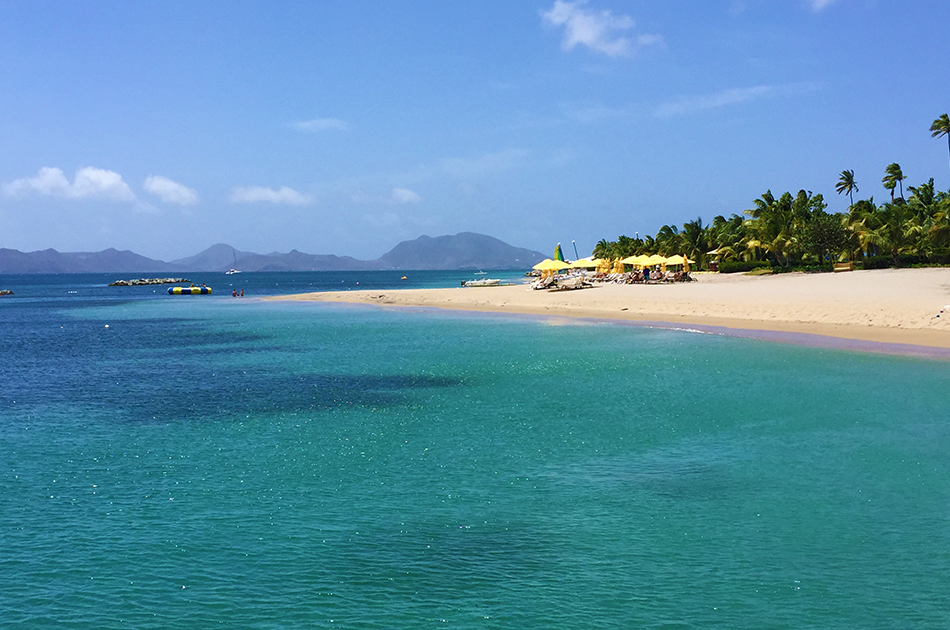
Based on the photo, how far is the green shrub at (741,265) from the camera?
88125mm

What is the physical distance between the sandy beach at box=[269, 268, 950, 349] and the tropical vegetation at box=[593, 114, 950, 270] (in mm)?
5986

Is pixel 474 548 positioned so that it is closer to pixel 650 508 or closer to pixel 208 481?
pixel 650 508

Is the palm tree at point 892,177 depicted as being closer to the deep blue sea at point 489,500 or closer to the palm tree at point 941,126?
the palm tree at point 941,126

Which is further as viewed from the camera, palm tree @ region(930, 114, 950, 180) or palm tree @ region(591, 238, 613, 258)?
palm tree @ region(591, 238, 613, 258)

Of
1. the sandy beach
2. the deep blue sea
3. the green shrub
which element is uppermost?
the green shrub

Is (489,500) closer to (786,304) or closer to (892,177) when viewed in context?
(786,304)

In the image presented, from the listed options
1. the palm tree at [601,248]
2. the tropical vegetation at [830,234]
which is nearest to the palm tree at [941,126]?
the tropical vegetation at [830,234]

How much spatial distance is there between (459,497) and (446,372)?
14906mm

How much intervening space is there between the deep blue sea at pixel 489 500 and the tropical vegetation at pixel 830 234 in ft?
175

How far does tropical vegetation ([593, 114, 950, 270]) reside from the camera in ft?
236

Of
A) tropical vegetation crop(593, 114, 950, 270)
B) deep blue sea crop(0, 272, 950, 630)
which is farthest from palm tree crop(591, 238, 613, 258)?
deep blue sea crop(0, 272, 950, 630)

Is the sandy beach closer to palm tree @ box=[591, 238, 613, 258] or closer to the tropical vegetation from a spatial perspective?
the tropical vegetation

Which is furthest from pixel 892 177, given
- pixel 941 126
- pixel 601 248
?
pixel 601 248

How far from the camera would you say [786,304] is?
43.3 meters
